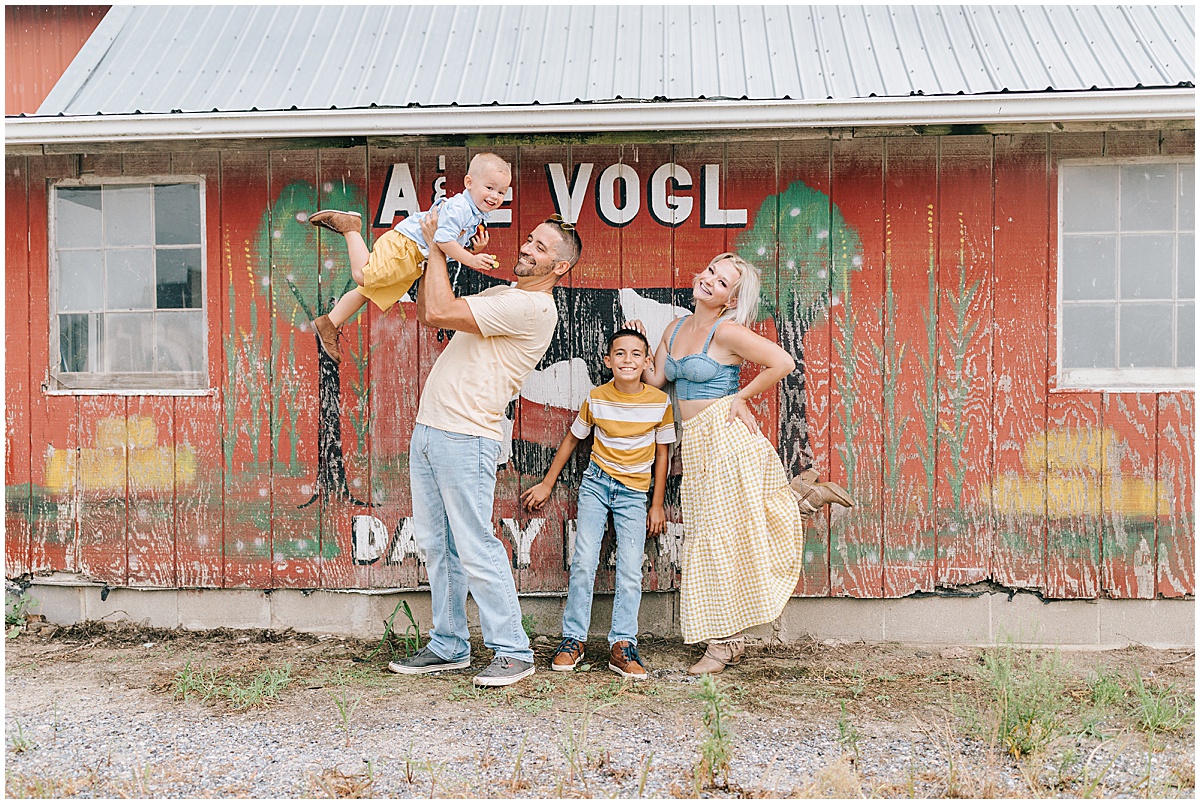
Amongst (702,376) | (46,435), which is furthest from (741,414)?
(46,435)

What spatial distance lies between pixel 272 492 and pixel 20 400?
4.78ft

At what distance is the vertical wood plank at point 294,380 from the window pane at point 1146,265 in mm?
3888

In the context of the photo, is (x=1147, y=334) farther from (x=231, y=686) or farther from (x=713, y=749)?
(x=231, y=686)

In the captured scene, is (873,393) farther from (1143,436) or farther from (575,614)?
(575,614)

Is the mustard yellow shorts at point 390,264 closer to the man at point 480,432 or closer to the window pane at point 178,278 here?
the man at point 480,432

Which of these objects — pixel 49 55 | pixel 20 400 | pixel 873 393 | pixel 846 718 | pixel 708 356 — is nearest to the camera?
pixel 846 718

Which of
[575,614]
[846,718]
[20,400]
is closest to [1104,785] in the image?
[846,718]

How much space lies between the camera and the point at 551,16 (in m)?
4.74

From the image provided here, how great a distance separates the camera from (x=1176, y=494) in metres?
4.23

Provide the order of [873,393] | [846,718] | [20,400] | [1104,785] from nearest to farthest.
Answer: [1104,785]
[846,718]
[873,393]
[20,400]

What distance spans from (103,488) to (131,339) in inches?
31.2

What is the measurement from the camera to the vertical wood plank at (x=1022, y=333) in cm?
422

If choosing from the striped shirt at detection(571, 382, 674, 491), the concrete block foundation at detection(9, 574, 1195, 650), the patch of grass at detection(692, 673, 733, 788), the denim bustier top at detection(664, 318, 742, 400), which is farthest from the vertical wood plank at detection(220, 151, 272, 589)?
the patch of grass at detection(692, 673, 733, 788)

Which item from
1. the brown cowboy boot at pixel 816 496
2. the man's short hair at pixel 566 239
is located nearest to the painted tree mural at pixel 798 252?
the brown cowboy boot at pixel 816 496
